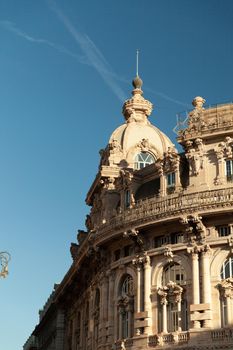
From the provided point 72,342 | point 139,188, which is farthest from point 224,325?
point 72,342

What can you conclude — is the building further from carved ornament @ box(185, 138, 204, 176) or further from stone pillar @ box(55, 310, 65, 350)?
stone pillar @ box(55, 310, 65, 350)

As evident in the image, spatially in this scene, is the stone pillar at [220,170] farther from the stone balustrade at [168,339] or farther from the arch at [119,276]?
the stone balustrade at [168,339]

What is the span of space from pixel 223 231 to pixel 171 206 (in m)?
3.98

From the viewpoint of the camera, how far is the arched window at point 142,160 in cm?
6028

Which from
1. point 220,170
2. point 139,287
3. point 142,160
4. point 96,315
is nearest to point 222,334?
point 139,287

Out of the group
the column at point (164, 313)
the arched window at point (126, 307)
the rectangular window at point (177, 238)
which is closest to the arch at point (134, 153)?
the arched window at point (126, 307)

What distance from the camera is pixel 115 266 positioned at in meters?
50.7

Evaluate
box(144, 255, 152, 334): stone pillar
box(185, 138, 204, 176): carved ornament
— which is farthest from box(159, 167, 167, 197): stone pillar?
box(144, 255, 152, 334): stone pillar

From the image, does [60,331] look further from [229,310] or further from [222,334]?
[222,334]

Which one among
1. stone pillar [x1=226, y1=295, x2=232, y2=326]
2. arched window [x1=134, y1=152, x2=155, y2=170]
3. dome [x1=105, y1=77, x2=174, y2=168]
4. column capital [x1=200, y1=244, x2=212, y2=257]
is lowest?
stone pillar [x1=226, y1=295, x2=232, y2=326]

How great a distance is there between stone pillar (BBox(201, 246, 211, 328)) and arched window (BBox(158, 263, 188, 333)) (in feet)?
6.06

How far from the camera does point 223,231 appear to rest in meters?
45.0

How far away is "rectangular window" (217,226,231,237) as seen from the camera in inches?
1759

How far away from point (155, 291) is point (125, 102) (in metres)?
27.7
